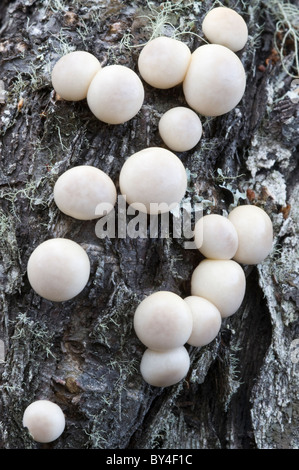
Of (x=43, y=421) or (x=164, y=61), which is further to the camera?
(x=164, y=61)

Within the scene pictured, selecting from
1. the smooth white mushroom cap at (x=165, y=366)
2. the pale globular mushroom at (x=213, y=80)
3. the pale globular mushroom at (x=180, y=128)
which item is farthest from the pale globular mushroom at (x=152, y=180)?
the smooth white mushroom cap at (x=165, y=366)

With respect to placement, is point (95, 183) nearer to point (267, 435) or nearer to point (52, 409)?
point (52, 409)

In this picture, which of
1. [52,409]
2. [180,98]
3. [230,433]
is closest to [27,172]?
[180,98]
